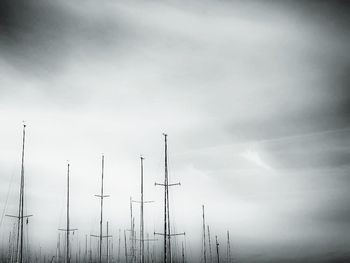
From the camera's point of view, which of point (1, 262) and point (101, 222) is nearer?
point (101, 222)

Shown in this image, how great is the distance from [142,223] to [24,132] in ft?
53.6

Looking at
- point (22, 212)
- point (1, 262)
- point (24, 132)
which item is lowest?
point (1, 262)

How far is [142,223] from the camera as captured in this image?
146 feet

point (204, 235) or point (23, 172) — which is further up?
point (23, 172)

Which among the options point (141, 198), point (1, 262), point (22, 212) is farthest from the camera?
point (1, 262)

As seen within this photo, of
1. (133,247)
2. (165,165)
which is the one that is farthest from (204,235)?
(165,165)

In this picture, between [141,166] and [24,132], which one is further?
[141,166]

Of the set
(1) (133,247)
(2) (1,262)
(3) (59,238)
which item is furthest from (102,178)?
(2) (1,262)

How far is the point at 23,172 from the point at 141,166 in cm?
1356

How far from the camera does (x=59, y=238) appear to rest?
8012cm

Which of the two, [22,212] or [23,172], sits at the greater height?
[23,172]

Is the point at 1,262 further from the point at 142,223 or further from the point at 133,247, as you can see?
the point at 142,223

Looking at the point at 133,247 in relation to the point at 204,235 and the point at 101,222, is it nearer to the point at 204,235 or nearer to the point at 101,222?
the point at 204,235

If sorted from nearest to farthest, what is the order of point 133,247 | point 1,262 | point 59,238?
1. point 133,247
2. point 59,238
3. point 1,262
